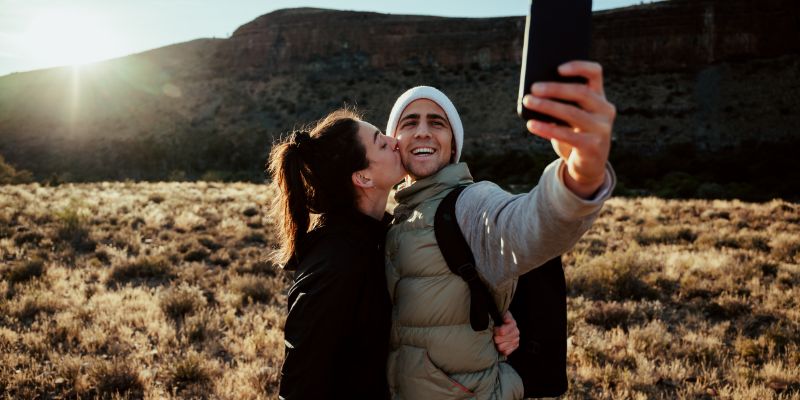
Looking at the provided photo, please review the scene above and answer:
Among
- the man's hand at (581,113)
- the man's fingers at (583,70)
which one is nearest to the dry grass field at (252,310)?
the man's hand at (581,113)

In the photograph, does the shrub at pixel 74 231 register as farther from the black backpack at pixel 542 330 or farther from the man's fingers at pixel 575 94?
the man's fingers at pixel 575 94

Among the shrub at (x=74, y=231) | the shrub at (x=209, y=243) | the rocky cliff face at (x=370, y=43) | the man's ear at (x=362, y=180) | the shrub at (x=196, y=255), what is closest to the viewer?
the man's ear at (x=362, y=180)

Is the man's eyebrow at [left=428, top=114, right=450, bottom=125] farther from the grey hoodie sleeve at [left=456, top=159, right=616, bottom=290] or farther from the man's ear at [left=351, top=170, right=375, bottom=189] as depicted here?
the grey hoodie sleeve at [left=456, top=159, right=616, bottom=290]

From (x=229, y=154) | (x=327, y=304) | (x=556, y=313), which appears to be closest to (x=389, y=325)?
(x=327, y=304)

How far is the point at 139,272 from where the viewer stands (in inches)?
333

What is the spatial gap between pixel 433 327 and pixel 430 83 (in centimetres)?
4895

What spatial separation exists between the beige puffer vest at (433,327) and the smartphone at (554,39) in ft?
3.12

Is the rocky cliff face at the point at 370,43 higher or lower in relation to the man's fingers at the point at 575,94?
higher

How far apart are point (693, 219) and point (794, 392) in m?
9.69

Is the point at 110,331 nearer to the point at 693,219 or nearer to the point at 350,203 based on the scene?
the point at 350,203

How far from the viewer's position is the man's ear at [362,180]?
2.36 meters

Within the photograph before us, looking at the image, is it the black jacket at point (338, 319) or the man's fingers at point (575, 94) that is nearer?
the man's fingers at point (575, 94)

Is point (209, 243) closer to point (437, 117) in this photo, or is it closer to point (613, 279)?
point (613, 279)

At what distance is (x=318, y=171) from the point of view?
2314 millimetres
